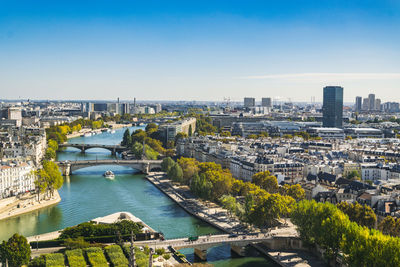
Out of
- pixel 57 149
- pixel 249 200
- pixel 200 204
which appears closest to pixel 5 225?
pixel 200 204

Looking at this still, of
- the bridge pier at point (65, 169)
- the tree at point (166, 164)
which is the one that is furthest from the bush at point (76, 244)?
the bridge pier at point (65, 169)

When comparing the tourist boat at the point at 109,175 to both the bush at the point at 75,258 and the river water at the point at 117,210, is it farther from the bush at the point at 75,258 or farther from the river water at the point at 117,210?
the bush at the point at 75,258

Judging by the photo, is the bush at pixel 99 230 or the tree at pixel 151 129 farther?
the tree at pixel 151 129

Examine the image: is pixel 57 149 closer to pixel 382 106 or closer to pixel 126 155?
pixel 126 155

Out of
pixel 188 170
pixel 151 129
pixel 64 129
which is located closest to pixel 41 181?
pixel 188 170

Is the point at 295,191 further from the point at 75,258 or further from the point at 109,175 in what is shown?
the point at 109,175

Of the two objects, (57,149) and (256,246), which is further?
(57,149)
